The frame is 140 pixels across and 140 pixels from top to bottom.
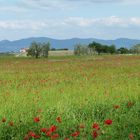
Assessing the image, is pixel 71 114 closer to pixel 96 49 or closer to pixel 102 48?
pixel 102 48

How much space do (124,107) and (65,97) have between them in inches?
76.8

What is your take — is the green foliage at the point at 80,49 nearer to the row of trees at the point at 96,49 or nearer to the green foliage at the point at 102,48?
the row of trees at the point at 96,49

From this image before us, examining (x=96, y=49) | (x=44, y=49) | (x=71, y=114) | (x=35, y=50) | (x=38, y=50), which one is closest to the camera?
(x=71, y=114)

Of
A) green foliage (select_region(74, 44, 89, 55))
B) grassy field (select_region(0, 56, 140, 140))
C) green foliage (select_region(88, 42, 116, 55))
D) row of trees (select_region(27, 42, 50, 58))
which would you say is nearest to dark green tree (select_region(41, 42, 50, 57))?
row of trees (select_region(27, 42, 50, 58))

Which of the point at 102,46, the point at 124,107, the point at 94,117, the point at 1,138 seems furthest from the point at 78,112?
the point at 102,46

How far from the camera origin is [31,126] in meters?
7.69

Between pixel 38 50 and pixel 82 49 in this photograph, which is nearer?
pixel 38 50

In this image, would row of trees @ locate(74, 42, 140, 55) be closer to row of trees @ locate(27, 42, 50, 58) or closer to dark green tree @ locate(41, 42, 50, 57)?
dark green tree @ locate(41, 42, 50, 57)

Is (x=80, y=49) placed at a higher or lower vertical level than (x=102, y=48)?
lower

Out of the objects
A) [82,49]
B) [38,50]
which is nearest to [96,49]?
[82,49]

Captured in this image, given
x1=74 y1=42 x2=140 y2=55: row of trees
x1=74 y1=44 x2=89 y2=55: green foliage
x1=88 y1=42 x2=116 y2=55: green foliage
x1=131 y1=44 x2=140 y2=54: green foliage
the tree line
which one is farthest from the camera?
x1=131 y1=44 x2=140 y2=54: green foliage

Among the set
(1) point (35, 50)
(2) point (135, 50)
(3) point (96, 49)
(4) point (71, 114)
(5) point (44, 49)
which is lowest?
(2) point (135, 50)

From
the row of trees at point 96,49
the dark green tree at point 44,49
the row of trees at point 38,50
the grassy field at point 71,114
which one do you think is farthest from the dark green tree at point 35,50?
the grassy field at point 71,114

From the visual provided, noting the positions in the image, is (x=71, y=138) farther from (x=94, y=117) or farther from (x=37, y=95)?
(x=37, y=95)
